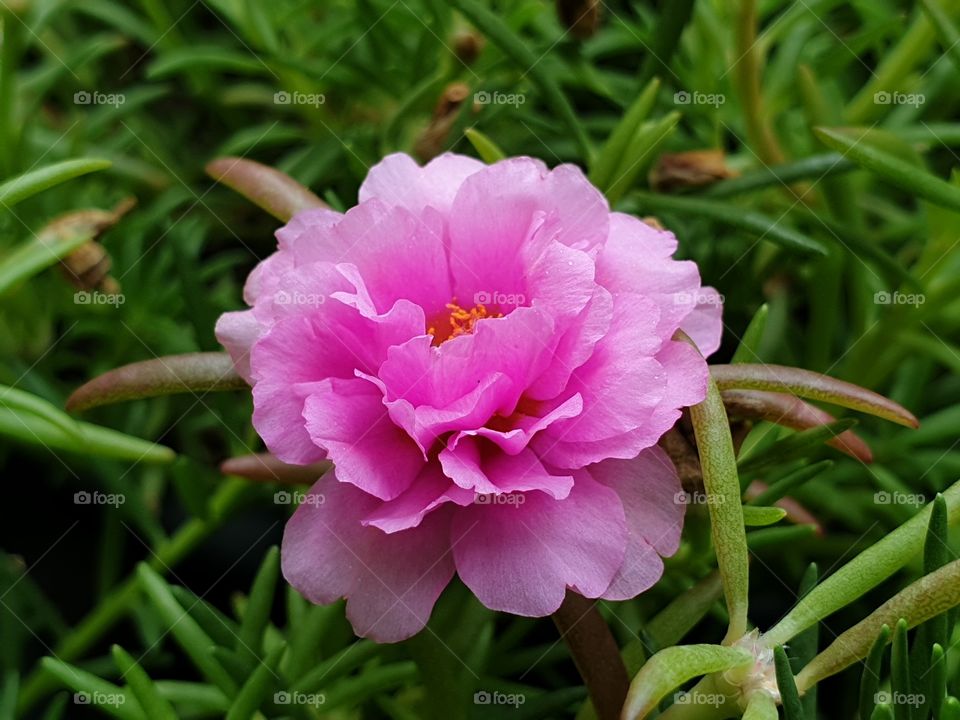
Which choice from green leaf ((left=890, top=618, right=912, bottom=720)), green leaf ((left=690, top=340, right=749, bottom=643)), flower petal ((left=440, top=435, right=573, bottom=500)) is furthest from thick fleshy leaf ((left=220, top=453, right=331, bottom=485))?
green leaf ((left=890, top=618, right=912, bottom=720))

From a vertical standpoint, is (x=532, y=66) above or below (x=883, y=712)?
above

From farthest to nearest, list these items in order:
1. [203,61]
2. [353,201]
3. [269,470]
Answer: [203,61], [353,201], [269,470]

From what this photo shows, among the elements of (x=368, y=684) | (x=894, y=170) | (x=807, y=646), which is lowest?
(x=368, y=684)

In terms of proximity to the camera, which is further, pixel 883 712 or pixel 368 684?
pixel 368 684

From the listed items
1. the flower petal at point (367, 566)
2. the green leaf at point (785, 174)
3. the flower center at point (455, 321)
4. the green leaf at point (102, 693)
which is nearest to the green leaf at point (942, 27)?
the green leaf at point (785, 174)

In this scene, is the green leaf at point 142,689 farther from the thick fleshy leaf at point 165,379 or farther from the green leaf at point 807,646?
the green leaf at point 807,646

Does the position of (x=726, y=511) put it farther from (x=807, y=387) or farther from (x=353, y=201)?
(x=353, y=201)

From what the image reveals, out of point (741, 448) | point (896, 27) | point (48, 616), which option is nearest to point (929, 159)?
point (896, 27)

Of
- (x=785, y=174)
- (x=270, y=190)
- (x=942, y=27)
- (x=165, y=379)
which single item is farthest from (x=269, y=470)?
(x=942, y=27)

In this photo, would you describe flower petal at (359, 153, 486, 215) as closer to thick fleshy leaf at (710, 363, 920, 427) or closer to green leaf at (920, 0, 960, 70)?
thick fleshy leaf at (710, 363, 920, 427)
